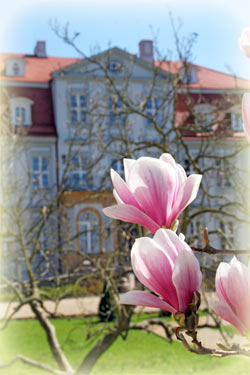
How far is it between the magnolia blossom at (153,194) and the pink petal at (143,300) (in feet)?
0.14

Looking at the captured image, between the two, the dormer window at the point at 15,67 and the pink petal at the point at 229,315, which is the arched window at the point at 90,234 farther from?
the pink petal at the point at 229,315

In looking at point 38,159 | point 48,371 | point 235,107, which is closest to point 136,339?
point 48,371

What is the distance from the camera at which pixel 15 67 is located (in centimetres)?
951

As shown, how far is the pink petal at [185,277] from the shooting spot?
25cm

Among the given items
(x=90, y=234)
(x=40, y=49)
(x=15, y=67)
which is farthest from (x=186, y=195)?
(x=40, y=49)

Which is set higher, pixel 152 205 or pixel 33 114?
pixel 33 114

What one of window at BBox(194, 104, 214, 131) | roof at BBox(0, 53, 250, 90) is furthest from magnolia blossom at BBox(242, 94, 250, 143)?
roof at BBox(0, 53, 250, 90)

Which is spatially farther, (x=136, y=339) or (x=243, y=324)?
(x=136, y=339)

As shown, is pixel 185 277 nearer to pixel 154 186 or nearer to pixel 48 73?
pixel 154 186

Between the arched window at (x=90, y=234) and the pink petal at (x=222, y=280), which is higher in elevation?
the pink petal at (x=222, y=280)

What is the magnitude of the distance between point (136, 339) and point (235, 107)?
8.02ft

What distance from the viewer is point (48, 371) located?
3.32 meters

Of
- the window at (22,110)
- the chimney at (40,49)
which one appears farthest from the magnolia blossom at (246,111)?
the chimney at (40,49)

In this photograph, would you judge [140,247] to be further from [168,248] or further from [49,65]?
[49,65]
